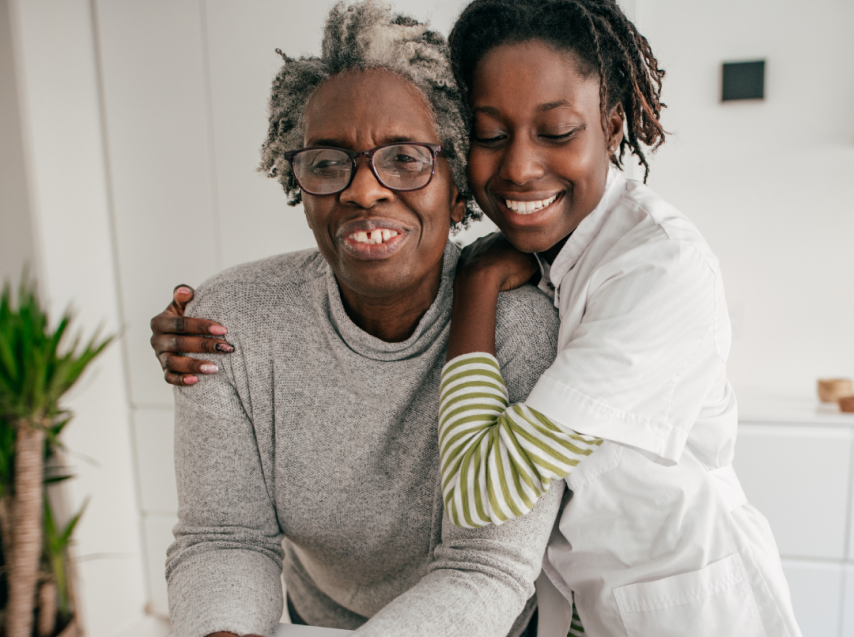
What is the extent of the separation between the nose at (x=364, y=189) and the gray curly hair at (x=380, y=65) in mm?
149

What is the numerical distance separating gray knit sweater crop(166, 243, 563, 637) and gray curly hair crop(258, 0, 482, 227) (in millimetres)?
262

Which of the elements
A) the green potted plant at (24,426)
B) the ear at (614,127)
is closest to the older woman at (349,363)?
the ear at (614,127)

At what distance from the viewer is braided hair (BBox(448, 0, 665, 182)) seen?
0.98 metres

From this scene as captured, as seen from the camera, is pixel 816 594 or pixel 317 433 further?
pixel 816 594

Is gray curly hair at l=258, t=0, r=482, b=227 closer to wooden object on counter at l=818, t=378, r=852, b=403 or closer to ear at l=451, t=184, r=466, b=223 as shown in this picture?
ear at l=451, t=184, r=466, b=223

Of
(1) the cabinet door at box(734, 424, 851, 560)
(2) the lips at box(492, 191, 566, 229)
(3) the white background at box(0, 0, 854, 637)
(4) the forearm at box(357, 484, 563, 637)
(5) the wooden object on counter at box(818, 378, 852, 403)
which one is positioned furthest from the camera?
(3) the white background at box(0, 0, 854, 637)

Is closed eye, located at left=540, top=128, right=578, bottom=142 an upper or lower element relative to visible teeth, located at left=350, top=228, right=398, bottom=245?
upper

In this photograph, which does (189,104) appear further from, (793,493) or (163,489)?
(793,493)

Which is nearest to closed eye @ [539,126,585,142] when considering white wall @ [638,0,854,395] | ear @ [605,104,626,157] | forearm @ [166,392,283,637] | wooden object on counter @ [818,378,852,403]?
ear @ [605,104,626,157]

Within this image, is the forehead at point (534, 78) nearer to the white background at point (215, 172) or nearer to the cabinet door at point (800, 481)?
the white background at point (215, 172)

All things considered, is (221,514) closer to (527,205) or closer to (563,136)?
(527,205)

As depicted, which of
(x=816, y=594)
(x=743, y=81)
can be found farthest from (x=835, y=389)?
(x=743, y=81)

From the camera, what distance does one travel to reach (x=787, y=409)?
1848 mm

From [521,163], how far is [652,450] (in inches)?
19.0
